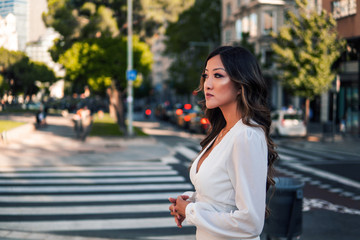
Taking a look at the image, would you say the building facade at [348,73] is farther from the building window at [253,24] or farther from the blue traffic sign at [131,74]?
the building window at [253,24]

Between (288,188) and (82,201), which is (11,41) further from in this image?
(288,188)

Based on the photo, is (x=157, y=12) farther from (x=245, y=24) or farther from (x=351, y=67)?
(x=245, y=24)

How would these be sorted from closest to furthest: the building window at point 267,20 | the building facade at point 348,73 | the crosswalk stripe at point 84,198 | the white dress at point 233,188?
the white dress at point 233,188 → the crosswalk stripe at point 84,198 → the building facade at point 348,73 → the building window at point 267,20

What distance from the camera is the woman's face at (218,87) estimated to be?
2.27 m

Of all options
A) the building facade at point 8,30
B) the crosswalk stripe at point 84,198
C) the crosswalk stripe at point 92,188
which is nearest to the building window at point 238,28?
the crosswalk stripe at point 92,188

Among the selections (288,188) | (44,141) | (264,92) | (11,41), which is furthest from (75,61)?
(264,92)

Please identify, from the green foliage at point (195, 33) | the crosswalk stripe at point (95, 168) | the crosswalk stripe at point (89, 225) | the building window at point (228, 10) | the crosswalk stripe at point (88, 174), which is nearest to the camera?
the crosswalk stripe at point (89, 225)

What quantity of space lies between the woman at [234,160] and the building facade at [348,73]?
11790 mm

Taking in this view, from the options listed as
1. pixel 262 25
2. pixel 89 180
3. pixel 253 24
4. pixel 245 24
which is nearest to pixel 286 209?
pixel 89 180

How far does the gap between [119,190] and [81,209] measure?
1.77 meters

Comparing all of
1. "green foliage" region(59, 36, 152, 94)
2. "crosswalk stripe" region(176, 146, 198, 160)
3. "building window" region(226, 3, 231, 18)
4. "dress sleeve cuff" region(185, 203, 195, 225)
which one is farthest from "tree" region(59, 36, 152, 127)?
"building window" region(226, 3, 231, 18)

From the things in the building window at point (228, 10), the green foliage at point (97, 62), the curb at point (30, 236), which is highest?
the building window at point (228, 10)

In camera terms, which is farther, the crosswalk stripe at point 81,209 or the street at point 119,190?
the crosswalk stripe at point 81,209

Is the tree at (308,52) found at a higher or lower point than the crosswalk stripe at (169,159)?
higher
